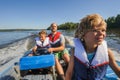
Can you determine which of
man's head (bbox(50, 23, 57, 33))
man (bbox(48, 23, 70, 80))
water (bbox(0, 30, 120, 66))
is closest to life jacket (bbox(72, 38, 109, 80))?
Answer: man (bbox(48, 23, 70, 80))

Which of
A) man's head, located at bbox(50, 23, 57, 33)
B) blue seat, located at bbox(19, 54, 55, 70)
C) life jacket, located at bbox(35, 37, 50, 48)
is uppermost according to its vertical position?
man's head, located at bbox(50, 23, 57, 33)

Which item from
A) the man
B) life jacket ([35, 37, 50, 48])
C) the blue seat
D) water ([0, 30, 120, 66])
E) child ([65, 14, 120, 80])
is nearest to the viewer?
child ([65, 14, 120, 80])

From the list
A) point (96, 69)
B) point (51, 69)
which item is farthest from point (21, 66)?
point (96, 69)

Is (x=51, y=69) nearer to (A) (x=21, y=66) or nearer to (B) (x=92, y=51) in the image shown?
(A) (x=21, y=66)

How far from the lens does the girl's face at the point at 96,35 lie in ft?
5.67

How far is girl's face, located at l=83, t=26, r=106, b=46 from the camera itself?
173 centimetres

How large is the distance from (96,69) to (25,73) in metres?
2.19

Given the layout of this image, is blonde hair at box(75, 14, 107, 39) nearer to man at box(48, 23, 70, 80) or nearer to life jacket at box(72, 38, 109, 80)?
life jacket at box(72, 38, 109, 80)

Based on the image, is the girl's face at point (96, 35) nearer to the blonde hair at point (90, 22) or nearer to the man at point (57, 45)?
the blonde hair at point (90, 22)

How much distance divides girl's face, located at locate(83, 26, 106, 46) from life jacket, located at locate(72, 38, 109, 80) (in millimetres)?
119

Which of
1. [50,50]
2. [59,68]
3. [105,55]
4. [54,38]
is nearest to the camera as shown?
[105,55]

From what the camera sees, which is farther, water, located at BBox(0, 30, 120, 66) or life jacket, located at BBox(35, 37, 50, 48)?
water, located at BBox(0, 30, 120, 66)

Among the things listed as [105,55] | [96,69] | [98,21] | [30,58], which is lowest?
[30,58]

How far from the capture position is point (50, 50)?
476 centimetres
